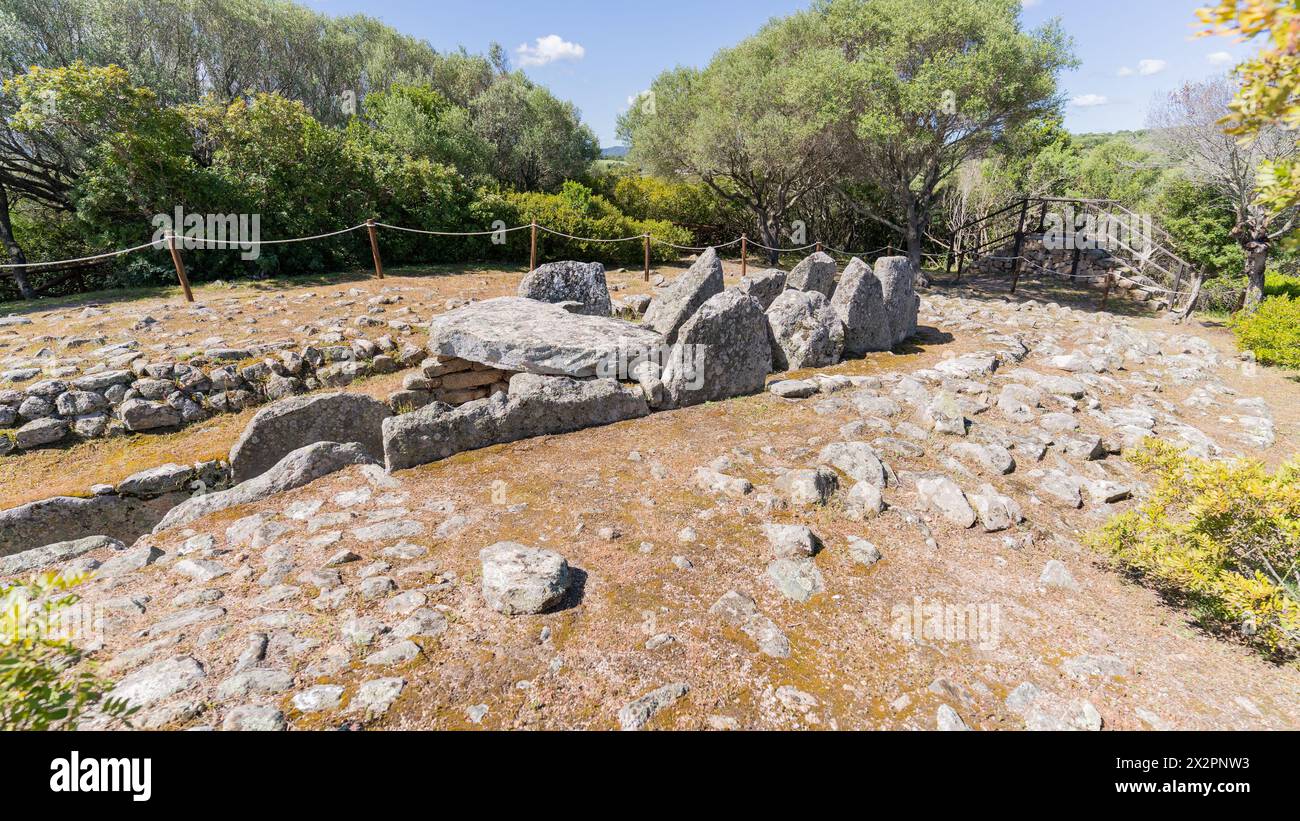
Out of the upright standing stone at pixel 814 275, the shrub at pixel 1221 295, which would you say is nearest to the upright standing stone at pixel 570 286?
the upright standing stone at pixel 814 275

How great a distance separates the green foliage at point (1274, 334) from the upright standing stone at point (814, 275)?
7020 millimetres

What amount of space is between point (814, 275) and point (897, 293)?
158 cm

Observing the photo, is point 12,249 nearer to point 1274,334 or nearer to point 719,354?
point 719,354

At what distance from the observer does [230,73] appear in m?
19.7

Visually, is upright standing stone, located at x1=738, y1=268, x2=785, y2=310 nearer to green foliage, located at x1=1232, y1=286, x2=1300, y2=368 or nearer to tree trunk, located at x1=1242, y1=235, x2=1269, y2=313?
green foliage, located at x1=1232, y1=286, x2=1300, y2=368

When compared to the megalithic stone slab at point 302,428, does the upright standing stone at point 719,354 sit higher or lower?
higher

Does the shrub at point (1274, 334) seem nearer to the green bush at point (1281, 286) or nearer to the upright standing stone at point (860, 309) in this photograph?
the green bush at point (1281, 286)

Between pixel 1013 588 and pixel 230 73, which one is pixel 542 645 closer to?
pixel 1013 588

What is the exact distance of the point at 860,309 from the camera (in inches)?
351

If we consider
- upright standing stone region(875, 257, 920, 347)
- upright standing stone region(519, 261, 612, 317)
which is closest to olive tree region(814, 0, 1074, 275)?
upright standing stone region(875, 257, 920, 347)

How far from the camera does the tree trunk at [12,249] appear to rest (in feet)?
35.6

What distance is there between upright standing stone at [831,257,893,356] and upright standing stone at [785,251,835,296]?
54.6 inches
